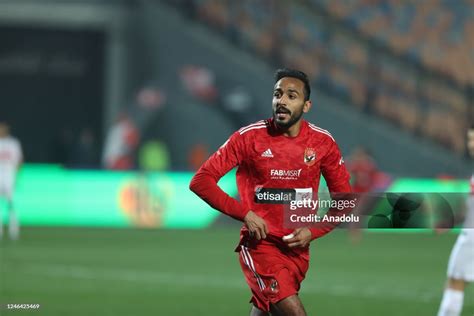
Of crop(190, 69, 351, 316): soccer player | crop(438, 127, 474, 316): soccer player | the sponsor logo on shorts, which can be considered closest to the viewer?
crop(190, 69, 351, 316): soccer player

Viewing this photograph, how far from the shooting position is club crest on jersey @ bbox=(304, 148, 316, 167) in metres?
6.69

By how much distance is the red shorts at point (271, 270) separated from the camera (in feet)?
21.7

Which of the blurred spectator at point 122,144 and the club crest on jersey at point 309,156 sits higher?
the blurred spectator at point 122,144

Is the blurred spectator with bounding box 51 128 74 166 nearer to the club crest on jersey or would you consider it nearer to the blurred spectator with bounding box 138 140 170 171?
the blurred spectator with bounding box 138 140 170 171

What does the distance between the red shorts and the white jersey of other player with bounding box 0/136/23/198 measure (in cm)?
1474

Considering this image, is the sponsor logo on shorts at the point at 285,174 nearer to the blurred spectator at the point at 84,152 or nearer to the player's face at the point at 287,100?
the player's face at the point at 287,100

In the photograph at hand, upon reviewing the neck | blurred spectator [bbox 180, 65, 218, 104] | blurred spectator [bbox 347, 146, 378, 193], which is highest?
blurred spectator [bbox 180, 65, 218, 104]

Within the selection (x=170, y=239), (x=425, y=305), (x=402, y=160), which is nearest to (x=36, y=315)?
(x=425, y=305)

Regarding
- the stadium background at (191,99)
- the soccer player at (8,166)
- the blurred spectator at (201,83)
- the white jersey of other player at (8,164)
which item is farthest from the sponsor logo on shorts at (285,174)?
the blurred spectator at (201,83)

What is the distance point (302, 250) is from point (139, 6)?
22.5 meters

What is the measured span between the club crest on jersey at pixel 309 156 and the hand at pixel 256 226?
53 cm

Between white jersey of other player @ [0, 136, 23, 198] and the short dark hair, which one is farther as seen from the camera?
white jersey of other player @ [0, 136, 23, 198]

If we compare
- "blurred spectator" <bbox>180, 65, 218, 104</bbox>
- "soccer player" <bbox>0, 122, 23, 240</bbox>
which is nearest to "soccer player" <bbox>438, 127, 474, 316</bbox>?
"soccer player" <bbox>0, 122, 23, 240</bbox>

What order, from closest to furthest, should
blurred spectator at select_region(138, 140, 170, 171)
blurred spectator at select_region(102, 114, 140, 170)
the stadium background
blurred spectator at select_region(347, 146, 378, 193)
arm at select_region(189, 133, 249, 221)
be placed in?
arm at select_region(189, 133, 249, 221) < blurred spectator at select_region(347, 146, 378, 193) < the stadium background < blurred spectator at select_region(138, 140, 170, 171) < blurred spectator at select_region(102, 114, 140, 170)
